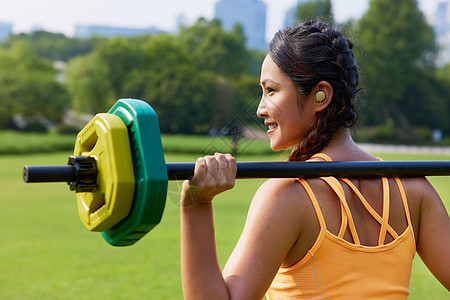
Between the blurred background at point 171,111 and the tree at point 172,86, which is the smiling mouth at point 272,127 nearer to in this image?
the blurred background at point 171,111

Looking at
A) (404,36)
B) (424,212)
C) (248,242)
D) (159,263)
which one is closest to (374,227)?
(424,212)

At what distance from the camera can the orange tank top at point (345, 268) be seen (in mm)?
1232

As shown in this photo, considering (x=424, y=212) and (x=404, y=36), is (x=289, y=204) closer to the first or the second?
(x=424, y=212)

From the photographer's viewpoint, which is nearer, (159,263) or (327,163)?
(327,163)

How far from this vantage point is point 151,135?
1.10m

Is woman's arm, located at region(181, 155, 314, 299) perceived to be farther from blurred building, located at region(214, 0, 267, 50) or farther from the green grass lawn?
the green grass lawn

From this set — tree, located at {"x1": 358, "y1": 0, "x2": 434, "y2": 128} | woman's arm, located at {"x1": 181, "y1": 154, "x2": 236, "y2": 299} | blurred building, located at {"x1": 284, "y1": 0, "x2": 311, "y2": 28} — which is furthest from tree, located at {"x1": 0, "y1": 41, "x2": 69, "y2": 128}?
woman's arm, located at {"x1": 181, "y1": 154, "x2": 236, "y2": 299}

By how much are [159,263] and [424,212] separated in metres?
5.98

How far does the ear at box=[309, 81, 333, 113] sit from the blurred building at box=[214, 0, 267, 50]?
0.23m

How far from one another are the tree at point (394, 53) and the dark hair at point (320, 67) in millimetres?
50356

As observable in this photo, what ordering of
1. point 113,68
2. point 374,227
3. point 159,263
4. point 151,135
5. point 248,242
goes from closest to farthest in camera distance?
1. point 151,135
2. point 248,242
3. point 374,227
4. point 159,263
5. point 113,68

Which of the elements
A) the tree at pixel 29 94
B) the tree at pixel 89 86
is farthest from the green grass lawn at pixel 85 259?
the tree at pixel 89 86

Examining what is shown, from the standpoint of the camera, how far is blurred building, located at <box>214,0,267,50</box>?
164 cm

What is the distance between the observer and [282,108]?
135cm
